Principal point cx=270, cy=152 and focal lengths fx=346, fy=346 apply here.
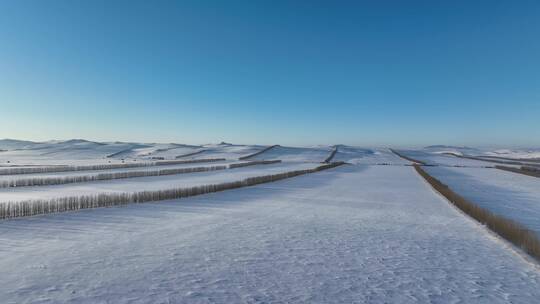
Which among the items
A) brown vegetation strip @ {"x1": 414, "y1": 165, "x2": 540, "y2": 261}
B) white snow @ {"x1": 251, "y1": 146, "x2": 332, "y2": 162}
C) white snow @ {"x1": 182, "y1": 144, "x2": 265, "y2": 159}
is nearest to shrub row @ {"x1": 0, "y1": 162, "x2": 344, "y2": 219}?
brown vegetation strip @ {"x1": 414, "y1": 165, "x2": 540, "y2": 261}

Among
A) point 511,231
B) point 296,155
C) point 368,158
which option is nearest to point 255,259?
point 511,231

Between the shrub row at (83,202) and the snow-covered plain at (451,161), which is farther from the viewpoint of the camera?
the snow-covered plain at (451,161)

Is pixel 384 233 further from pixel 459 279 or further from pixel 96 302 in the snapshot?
pixel 96 302

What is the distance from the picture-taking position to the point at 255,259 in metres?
8.47

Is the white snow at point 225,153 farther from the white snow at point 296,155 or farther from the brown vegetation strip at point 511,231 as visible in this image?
the brown vegetation strip at point 511,231

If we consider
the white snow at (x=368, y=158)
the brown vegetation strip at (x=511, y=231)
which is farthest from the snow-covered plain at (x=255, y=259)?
the white snow at (x=368, y=158)

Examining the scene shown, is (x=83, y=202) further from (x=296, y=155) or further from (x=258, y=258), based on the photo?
(x=296, y=155)

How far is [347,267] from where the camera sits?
8.02 m

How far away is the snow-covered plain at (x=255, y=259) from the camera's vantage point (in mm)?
6391

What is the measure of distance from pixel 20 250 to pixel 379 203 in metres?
15.6

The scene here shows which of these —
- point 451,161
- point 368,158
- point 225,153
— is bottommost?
point 451,161

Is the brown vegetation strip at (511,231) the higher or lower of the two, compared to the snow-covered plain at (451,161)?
higher

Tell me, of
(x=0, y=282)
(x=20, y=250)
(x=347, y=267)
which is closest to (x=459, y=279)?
(x=347, y=267)

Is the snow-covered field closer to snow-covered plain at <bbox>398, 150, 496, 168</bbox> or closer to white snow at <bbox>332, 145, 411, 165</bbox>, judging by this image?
white snow at <bbox>332, 145, 411, 165</bbox>
